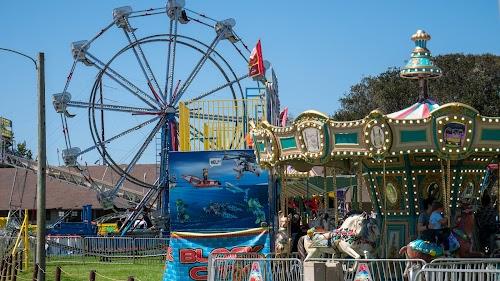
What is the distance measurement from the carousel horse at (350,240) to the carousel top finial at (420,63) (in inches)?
106

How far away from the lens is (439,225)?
13508mm

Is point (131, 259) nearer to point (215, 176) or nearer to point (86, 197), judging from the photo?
point (215, 176)

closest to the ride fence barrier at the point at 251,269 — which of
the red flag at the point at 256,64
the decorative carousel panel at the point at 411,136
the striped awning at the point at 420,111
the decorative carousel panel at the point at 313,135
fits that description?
the decorative carousel panel at the point at 313,135

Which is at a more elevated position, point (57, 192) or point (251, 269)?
point (57, 192)

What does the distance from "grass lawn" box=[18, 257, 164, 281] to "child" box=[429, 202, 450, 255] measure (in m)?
7.37

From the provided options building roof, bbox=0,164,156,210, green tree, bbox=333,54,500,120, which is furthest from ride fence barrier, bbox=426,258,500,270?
building roof, bbox=0,164,156,210

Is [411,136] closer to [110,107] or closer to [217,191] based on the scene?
[217,191]

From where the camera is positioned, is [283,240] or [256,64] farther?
[256,64]

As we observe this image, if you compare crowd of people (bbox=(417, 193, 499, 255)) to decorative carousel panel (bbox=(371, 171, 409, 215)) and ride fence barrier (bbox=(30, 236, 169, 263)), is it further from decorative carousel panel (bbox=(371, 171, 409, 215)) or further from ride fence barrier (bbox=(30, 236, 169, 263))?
ride fence barrier (bbox=(30, 236, 169, 263))

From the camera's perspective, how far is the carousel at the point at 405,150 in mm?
13359

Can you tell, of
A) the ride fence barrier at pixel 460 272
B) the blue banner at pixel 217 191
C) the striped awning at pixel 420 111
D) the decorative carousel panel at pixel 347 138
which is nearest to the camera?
the ride fence barrier at pixel 460 272

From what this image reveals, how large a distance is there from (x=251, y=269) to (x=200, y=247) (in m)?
4.53

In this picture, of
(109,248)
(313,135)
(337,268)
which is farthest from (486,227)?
(109,248)

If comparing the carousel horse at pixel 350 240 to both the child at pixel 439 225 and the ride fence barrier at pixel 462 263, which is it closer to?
the child at pixel 439 225
